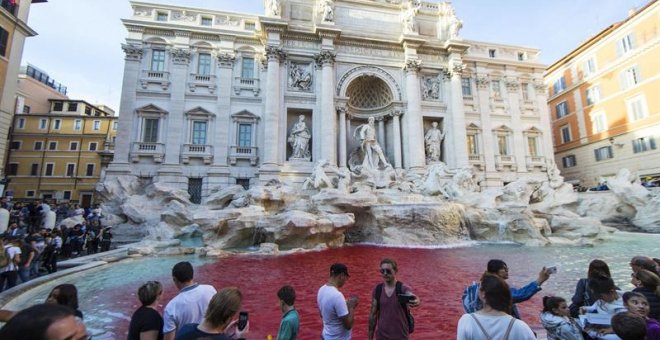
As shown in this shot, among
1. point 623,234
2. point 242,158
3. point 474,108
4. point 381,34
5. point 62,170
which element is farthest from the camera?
point 62,170

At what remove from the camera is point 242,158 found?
1941 centimetres

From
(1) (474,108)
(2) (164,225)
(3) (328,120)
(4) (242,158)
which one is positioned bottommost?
(2) (164,225)

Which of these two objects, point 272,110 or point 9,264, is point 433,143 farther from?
point 9,264

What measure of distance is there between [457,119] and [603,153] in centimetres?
1283

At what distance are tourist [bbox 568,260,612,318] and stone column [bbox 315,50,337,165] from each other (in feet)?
52.1

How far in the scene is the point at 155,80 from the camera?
19219mm

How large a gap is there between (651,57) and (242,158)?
27641 millimetres

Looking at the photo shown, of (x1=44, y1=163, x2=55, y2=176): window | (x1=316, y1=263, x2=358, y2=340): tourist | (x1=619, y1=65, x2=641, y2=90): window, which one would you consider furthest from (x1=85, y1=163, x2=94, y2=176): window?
(x1=619, y1=65, x2=641, y2=90): window

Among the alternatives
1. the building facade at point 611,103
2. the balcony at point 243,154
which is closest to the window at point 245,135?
the balcony at point 243,154

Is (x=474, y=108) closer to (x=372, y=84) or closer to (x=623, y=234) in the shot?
(x=372, y=84)

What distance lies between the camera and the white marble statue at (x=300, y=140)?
63.6 ft

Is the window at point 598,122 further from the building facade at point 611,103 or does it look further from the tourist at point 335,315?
the tourist at point 335,315

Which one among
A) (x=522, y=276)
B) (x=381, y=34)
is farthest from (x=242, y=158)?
(x=522, y=276)

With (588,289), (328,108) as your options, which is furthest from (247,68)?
(588,289)
